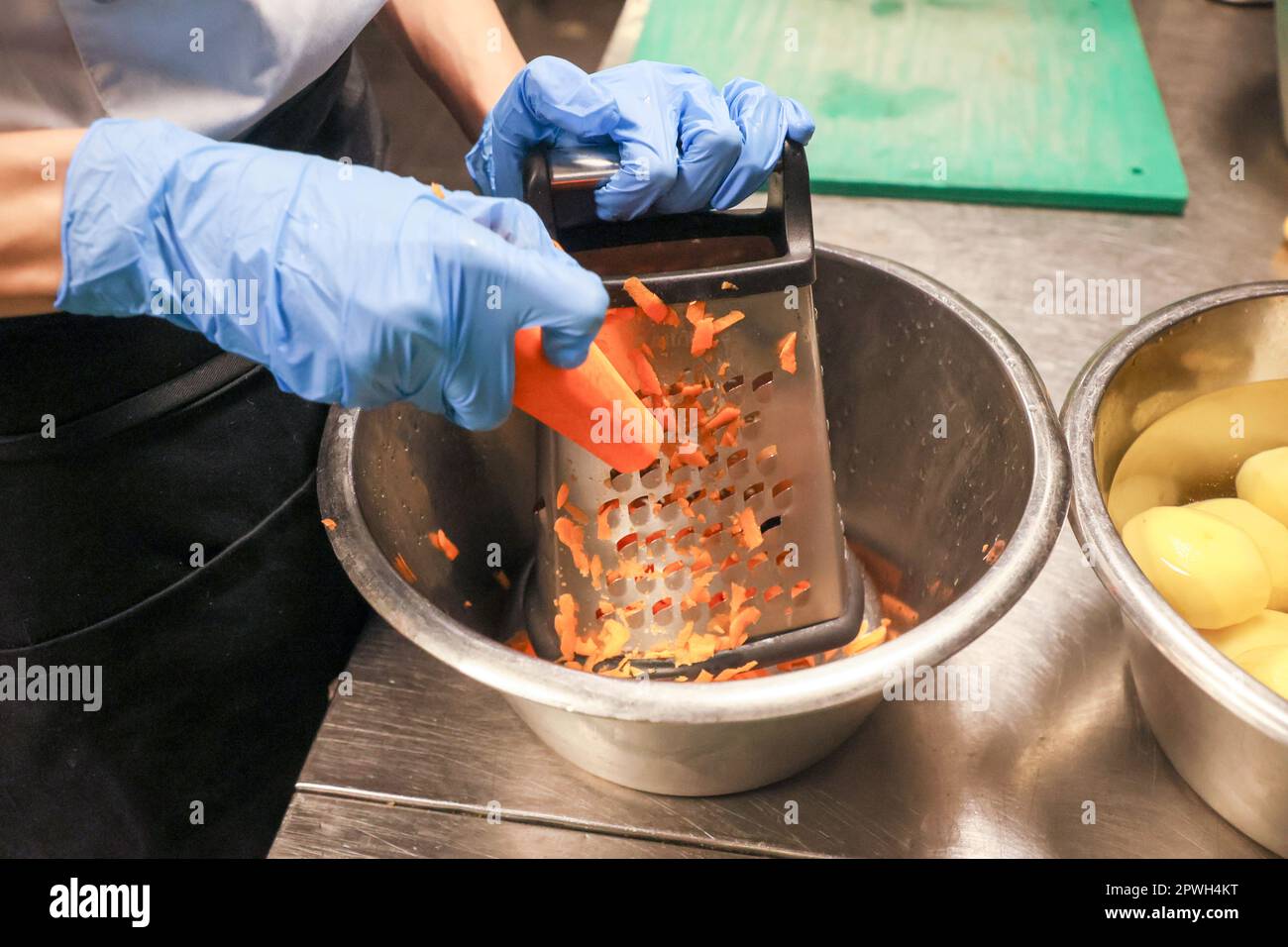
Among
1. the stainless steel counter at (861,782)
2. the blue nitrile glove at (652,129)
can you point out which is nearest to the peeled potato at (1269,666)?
the stainless steel counter at (861,782)

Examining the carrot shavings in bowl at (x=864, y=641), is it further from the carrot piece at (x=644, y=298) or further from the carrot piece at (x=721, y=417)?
the carrot piece at (x=644, y=298)

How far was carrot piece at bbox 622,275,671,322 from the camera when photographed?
66 centimetres

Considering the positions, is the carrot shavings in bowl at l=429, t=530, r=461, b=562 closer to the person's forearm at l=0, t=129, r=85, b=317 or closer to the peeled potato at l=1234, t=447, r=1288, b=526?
the person's forearm at l=0, t=129, r=85, b=317

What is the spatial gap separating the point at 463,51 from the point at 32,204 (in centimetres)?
53

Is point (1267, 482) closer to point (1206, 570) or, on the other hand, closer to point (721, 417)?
point (1206, 570)

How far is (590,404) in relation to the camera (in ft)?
2.18

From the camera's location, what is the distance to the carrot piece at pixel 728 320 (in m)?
0.70

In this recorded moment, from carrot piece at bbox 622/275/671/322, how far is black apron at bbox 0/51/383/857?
0.44 meters

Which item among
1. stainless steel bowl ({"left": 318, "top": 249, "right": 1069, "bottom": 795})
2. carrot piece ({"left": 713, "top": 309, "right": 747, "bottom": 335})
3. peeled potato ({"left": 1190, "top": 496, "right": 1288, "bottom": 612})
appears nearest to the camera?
stainless steel bowl ({"left": 318, "top": 249, "right": 1069, "bottom": 795})

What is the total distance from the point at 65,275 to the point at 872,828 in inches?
27.6

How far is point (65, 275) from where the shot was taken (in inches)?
25.3

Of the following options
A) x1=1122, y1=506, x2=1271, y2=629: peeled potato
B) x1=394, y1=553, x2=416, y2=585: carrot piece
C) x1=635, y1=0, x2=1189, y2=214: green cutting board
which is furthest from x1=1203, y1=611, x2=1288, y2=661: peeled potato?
x1=635, y1=0, x2=1189, y2=214: green cutting board
